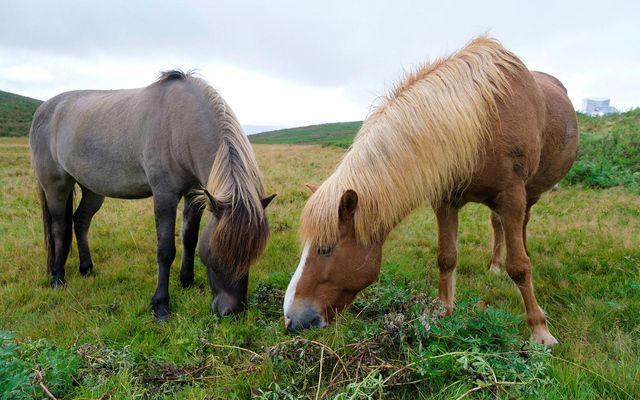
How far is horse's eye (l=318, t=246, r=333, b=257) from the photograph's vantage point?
2.87 meters

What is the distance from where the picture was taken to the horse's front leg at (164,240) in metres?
4.09

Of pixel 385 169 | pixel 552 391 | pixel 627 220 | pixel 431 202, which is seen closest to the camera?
pixel 552 391

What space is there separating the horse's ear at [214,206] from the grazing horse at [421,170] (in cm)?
93

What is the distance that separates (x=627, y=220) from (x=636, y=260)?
2256mm

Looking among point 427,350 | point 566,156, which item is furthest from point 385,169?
point 566,156

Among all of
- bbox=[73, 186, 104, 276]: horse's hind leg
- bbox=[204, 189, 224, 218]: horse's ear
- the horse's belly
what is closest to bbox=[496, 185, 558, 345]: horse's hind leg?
bbox=[204, 189, 224, 218]: horse's ear

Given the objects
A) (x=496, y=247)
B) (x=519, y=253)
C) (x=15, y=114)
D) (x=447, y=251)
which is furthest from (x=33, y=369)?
(x=15, y=114)

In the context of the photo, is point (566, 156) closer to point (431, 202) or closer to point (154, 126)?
point (431, 202)

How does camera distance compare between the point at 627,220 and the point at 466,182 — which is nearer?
the point at 466,182

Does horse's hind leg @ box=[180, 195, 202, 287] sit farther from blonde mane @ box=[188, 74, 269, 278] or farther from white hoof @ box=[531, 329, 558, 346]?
white hoof @ box=[531, 329, 558, 346]

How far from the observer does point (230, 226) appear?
3.38 metres

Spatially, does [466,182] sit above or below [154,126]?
below

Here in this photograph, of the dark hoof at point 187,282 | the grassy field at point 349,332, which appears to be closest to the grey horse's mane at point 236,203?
the grassy field at point 349,332

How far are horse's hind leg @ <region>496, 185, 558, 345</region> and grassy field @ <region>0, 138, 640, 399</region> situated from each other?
145 millimetres
